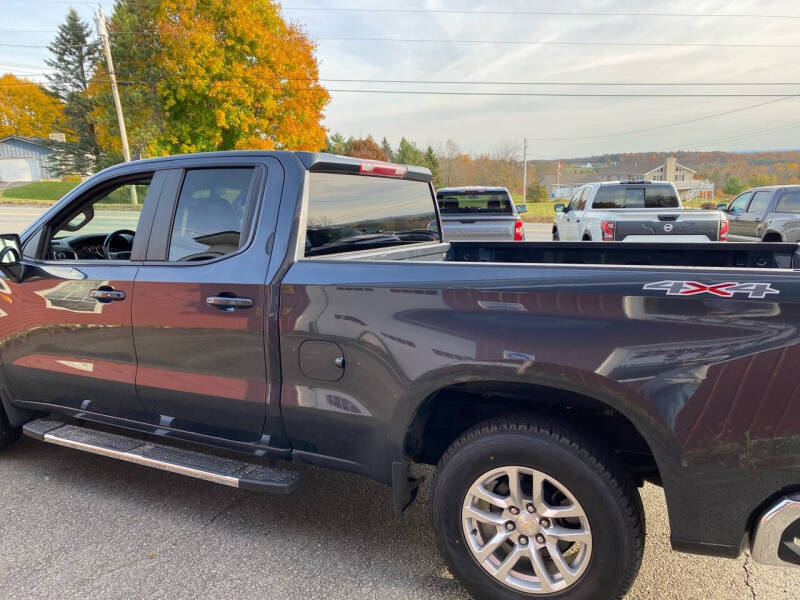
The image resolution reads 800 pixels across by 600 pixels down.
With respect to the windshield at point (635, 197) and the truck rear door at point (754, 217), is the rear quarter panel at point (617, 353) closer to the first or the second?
the windshield at point (635, 197)

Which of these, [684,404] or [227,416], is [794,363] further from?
[227,416]

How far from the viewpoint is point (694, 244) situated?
127 inches

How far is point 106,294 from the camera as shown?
304 cm

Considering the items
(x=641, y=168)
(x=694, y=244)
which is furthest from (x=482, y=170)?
(x=694, y=244)

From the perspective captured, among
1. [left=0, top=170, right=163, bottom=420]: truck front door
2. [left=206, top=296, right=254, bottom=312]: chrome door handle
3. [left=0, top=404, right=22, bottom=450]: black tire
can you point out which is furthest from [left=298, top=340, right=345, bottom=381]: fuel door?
[left=0, top=404, right=22, bottom=450]: black tire

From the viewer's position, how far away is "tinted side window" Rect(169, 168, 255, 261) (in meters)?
2.81

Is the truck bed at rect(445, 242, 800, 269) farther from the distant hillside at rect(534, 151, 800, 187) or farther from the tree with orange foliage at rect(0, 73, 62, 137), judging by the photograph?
the tree with orange foliage at rect(0, 73, 62, 137)

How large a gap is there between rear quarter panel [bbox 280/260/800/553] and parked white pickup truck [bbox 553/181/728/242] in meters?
7.09

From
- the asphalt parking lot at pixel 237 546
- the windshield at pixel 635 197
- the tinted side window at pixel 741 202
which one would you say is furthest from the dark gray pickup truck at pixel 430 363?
the tinted side window at pixel 741 202

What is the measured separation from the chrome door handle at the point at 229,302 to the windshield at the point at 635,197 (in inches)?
406

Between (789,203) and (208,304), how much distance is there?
1200cm

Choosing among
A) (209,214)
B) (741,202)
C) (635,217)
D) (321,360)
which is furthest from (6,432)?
(741,202)

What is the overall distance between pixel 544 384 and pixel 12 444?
3.98 metres

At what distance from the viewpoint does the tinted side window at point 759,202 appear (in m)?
11.1
